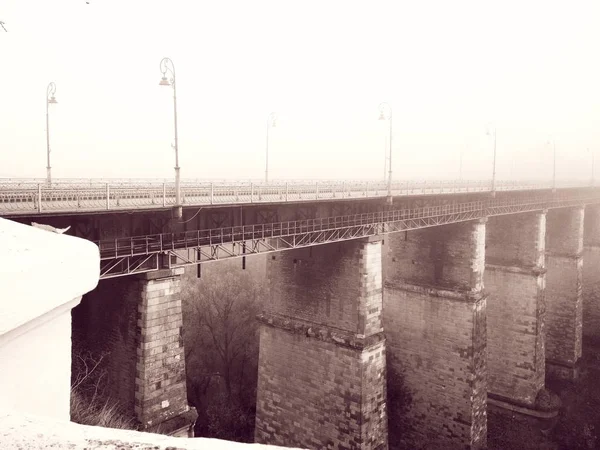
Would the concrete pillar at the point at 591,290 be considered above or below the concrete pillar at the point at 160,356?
below

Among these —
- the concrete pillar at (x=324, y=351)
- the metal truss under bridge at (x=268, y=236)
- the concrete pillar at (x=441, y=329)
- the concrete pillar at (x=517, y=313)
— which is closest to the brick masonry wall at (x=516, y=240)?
the concrete pillar at (x=517, y=313)

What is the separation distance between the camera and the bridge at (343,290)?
43.3ft

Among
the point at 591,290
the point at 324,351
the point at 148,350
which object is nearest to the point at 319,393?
the point at 324,351

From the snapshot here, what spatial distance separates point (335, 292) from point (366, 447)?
5.83 metres

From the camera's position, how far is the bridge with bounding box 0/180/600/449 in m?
13.2

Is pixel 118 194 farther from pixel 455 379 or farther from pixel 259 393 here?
pixel 455 379

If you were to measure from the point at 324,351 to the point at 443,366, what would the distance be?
7.42m

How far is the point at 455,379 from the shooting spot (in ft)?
77.2

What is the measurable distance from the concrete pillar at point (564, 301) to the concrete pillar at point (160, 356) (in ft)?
97.7

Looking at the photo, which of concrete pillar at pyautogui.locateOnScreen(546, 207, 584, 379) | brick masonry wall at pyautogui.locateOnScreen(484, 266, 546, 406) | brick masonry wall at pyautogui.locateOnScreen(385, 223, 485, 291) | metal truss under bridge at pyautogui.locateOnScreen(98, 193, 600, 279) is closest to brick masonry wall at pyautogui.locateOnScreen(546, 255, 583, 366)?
concrete pillar at pyautogui.locateOnScreen(546, 207, 584, 379)

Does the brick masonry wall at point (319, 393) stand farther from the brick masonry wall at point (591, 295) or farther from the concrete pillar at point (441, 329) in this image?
the brick masonry wall at point (591, 295)

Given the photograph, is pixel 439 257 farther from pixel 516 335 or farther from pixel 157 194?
pixel 157 194

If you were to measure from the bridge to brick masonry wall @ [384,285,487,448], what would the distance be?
0.06m

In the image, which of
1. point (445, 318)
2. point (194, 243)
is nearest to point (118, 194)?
point (194, 243)
